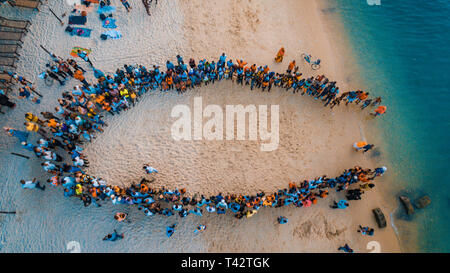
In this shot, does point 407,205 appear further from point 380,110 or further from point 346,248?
point 380,110

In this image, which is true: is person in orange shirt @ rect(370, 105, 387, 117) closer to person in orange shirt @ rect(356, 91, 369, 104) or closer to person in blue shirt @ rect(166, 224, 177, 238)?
person in orange shirt @ rect(356, 91, 369, 104)

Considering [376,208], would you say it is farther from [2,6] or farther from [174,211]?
[2,6]

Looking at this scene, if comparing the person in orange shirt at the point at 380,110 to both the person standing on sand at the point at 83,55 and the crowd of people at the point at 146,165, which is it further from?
the person standing on sand at the point at 83,55

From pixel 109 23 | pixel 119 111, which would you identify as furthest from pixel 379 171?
pixel 109 23

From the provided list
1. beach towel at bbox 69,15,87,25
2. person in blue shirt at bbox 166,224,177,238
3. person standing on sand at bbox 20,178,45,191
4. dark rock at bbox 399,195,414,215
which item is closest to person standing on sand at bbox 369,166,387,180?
dark rock at bbox 399,195,414,215

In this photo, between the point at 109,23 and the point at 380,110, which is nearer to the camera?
the point at 380,110

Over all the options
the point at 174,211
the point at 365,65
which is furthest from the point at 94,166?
the point at 365,65
